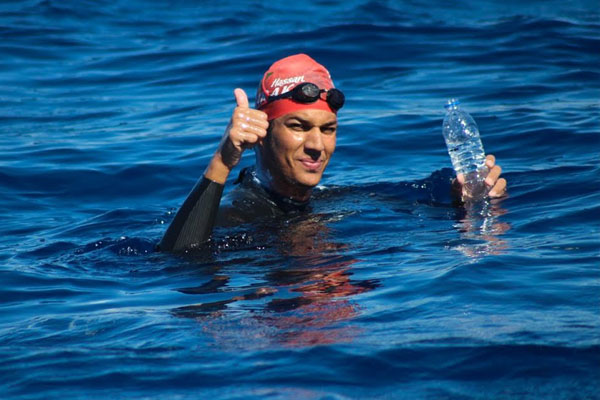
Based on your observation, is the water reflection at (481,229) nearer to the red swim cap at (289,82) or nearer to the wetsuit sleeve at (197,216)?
the red swim cap at (289,82)

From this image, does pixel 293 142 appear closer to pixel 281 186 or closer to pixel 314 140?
pixel 314 140

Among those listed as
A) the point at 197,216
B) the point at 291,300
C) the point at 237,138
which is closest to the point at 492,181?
the point at 237,138

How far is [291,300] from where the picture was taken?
4.83 m

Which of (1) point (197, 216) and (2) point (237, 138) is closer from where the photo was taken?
(2) point (237, 138)

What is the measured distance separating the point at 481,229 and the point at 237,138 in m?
1.94

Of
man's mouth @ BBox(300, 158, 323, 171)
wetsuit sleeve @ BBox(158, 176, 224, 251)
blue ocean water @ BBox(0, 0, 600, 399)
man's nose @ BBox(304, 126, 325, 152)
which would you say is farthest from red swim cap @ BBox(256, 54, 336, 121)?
wetsuit sleeve @ BBox(158, 176, 224, 251)

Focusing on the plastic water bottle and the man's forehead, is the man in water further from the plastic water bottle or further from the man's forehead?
the plastic water bottle

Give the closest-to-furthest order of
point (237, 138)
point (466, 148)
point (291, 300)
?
point (291, 300) → point (237, 138) → point (466, 148)

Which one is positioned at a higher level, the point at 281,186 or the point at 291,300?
the point at 281,186

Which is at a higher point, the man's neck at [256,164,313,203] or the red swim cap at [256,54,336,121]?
the red swim cap at [256,54,336,121]

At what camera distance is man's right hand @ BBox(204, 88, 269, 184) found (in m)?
5.43

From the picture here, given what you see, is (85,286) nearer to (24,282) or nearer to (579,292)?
(24,282)

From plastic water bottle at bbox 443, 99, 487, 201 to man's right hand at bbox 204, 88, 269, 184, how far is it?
217 cm

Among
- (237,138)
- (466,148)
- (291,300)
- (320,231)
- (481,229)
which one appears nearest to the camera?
(291,300)
